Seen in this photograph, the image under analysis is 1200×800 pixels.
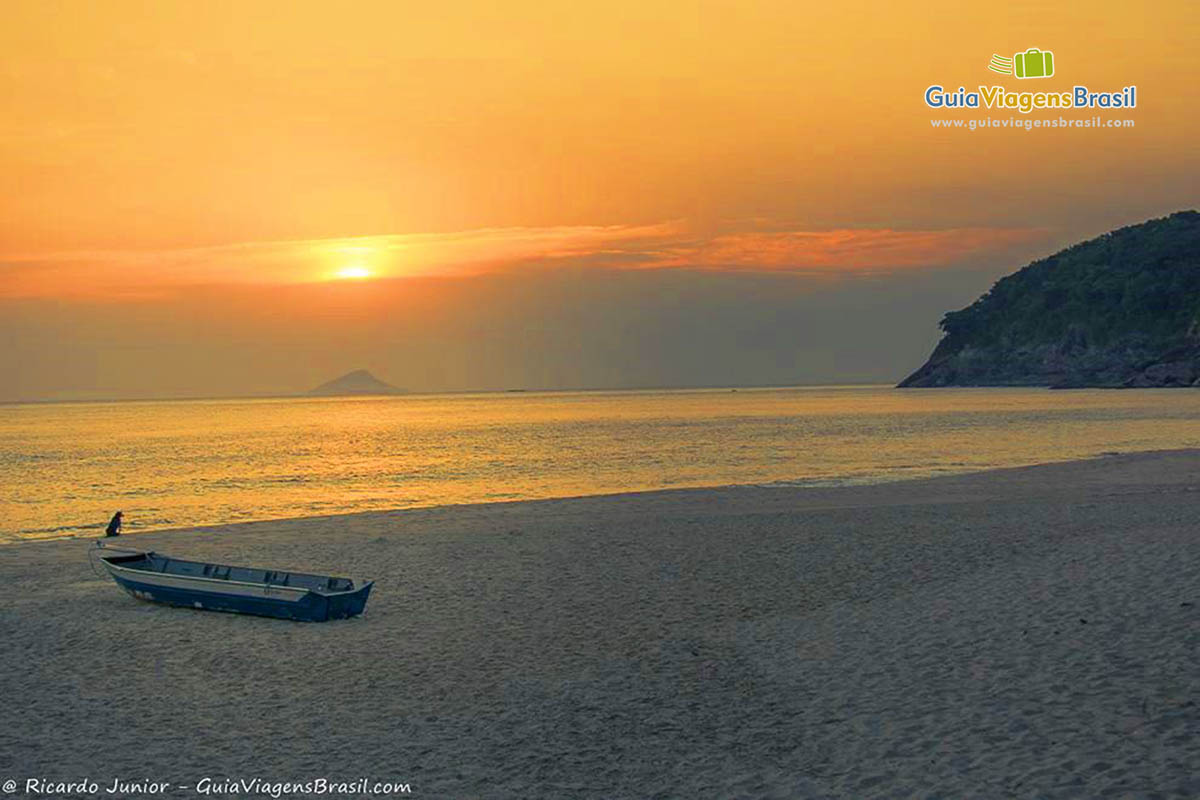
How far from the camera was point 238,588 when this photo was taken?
833 inches

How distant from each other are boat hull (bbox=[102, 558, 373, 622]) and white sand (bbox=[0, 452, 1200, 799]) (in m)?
0.40

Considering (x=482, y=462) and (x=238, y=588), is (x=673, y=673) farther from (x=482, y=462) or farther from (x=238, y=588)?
(x=482, y=462)

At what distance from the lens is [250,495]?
53969mm

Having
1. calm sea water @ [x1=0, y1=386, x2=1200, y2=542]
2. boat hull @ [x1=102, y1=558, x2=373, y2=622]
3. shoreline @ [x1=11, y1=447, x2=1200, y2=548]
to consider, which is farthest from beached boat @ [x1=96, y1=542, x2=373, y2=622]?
calm sea water @ [x1=0, y1=386, x2=1200, y2=542]

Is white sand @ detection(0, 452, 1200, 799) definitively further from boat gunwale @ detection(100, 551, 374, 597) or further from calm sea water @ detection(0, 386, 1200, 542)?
calm sea water @ detection(0, 386, 1200, 542)

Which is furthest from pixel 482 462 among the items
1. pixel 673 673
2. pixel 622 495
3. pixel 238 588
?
pixel 673 673

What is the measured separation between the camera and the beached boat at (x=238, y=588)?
67.5 feet

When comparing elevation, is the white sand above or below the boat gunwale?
below

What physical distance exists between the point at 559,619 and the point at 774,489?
91.3ft

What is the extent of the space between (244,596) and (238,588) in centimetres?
26

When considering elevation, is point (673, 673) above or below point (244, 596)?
below

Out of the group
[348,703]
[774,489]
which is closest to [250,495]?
[774,489]

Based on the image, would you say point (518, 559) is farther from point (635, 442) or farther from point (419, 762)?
point (635, 442)

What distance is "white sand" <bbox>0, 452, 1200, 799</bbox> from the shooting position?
38.7 ft
